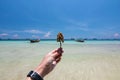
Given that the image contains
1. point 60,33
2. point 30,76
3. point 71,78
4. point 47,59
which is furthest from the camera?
point 71,78

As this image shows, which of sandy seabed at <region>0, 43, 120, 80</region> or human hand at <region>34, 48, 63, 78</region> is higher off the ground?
human hand at <region>34, 48, 63, 78</region>

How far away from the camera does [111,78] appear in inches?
299

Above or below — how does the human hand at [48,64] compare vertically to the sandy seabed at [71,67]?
above

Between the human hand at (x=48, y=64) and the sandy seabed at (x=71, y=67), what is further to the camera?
the sandy seabed at (x=71, y=67)

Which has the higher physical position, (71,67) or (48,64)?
(48,64)

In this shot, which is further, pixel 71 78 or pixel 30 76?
pixel 71 78

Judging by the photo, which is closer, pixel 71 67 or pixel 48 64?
pixel 48 64

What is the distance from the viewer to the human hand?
1378 millimetres

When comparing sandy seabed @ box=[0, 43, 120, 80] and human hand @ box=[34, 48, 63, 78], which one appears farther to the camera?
sandy seabed @ box=[0, 43, 120, 80]

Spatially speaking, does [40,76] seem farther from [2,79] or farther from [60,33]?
[2,79]

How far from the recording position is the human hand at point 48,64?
1378mm

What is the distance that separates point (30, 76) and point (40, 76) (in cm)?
7

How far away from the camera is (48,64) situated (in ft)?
4.66

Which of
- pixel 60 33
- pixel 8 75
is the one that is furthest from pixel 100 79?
pixel 60 33
